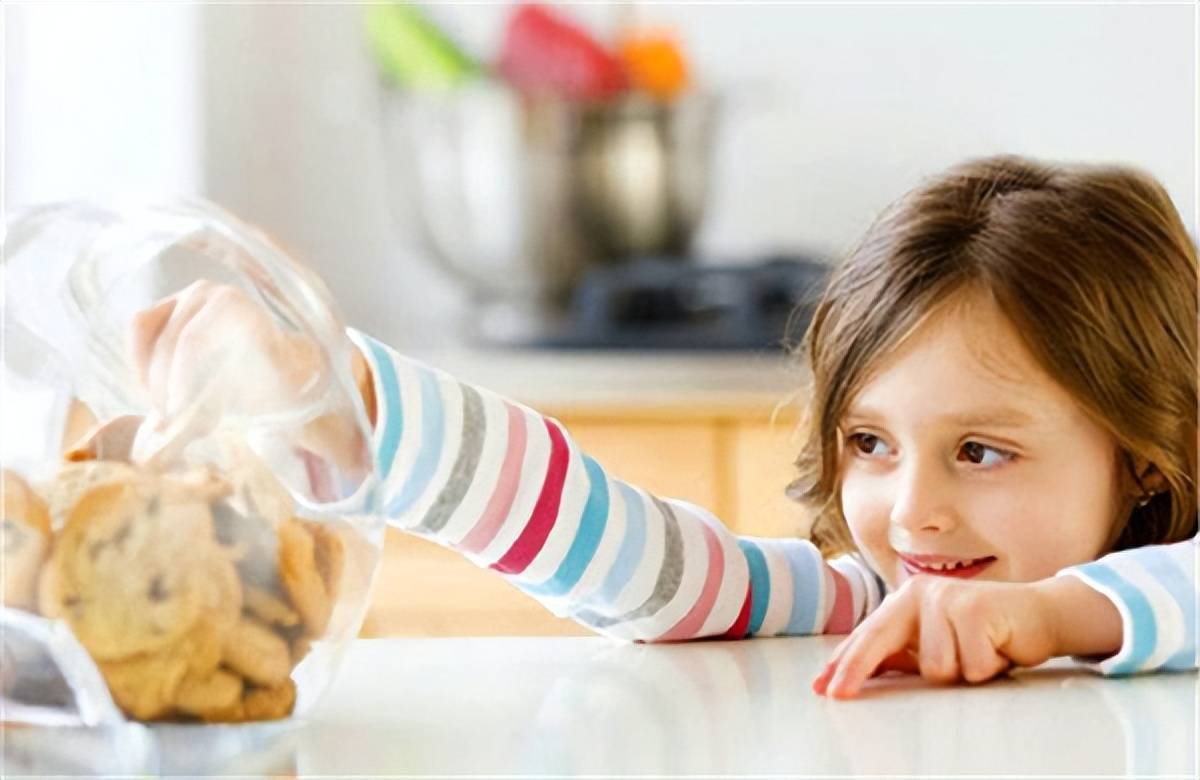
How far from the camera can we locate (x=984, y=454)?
1.03 metres

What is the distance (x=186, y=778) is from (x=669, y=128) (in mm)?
1997

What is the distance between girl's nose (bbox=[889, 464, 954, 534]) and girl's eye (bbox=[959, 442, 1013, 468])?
0.02m

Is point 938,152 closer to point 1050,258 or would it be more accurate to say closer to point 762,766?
point 1050,258

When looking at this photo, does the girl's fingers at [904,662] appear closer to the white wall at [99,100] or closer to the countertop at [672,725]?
the countertop at [672,725]

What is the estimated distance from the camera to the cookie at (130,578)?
55 cm

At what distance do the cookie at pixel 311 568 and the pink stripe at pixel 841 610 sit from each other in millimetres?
500

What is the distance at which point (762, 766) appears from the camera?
1.83 feet

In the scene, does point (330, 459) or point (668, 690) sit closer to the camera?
point (330, 459)

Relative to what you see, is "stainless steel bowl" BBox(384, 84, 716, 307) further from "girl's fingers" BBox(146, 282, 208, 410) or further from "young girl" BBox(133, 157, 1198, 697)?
"girl's fingers" BBox(146, 282, 208, 410)

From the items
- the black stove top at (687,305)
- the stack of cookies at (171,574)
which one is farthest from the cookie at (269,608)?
the black stove top at (687,305)

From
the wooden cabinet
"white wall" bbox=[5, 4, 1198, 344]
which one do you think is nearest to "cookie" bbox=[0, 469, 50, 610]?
the wooden cabinet

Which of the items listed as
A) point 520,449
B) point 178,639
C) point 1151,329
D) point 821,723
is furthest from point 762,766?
point 1151,329

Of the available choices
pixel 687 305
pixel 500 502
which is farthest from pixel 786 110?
pixel 500 502

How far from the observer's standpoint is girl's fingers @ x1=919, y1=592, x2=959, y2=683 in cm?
76
